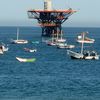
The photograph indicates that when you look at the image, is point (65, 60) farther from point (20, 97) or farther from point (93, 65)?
point (20, 97)

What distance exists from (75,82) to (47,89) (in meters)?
9.20

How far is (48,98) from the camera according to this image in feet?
248

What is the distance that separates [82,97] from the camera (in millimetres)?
76938

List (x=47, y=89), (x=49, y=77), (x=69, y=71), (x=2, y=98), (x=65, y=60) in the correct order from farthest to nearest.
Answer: (x=65, y=60)
(x=69, y=71)
(x=49, y=77)
(x=47, y=89)
(x=2, y=98)

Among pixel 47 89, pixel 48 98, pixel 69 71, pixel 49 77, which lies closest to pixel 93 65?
pixel 69 71

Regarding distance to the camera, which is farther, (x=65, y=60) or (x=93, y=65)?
(x=65, y=60)

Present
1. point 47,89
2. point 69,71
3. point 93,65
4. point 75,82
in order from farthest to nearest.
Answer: point 93,65, point 69,71, point 75,82, point 47,89

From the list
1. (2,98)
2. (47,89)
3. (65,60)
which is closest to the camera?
(2,98)

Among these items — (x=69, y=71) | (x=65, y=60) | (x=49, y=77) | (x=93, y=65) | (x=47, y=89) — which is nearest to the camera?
(x=47, y=89)

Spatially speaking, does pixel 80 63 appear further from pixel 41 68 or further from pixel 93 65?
pixel 41 68

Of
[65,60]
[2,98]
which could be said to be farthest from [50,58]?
[2,98]

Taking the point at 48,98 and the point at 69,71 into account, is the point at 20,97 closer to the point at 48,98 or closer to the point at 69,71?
the point at 48,98

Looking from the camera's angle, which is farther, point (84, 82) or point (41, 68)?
point (41, 68)

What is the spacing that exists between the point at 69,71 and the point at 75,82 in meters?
18.4
